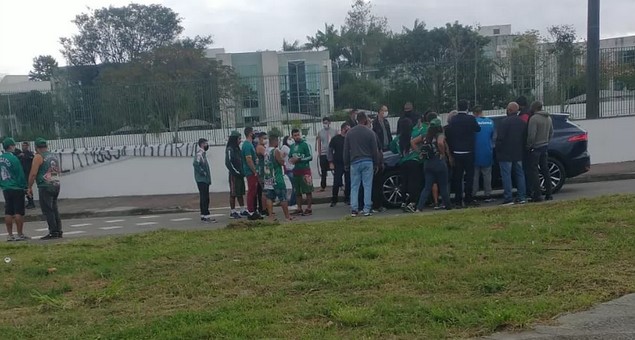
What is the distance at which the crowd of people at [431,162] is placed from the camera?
1123 centimetres

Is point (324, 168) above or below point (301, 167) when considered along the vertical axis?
below

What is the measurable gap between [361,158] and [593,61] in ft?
31.4

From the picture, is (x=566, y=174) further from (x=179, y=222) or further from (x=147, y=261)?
(x=147, y=261)

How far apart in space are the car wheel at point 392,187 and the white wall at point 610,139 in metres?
8.14

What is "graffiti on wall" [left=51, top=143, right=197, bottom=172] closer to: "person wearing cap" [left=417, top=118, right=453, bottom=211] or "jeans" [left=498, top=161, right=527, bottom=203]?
"person wearing cap" [left=417, top=118, right=453, bottom=211]

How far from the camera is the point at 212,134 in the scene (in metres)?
19.0

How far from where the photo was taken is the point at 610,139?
59.6ft

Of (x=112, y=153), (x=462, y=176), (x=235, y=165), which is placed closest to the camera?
(x=462, y=176)

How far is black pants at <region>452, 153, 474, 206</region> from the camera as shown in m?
11.5

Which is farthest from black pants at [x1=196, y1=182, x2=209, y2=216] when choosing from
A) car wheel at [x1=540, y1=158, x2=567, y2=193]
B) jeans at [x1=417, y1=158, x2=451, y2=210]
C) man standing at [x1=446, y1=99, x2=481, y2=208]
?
car wheel at [x1=540, y1=158, x2=567, y2=193]

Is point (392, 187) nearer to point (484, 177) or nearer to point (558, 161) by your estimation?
point (484, 177)

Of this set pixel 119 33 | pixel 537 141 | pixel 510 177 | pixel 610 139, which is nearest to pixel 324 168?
pixel 510 177

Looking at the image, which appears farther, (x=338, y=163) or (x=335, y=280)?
(x=338, y=163)

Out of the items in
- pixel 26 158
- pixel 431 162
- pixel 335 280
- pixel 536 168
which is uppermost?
pixel 26 158
